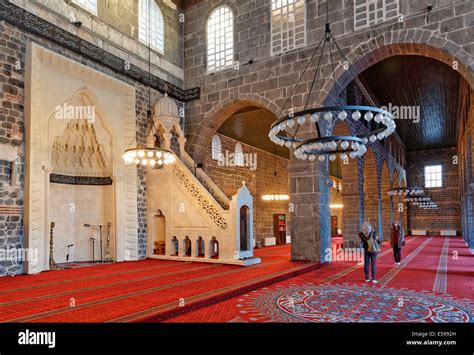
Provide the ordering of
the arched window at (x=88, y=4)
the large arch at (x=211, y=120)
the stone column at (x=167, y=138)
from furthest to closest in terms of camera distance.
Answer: the large arch at (x=211, y=120), the stone column at (x=167, y=138), the arched window at (x=88, y=4)

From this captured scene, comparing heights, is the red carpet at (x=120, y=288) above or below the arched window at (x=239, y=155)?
below

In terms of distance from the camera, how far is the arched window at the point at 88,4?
911 centimetres

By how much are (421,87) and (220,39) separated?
7.87 m

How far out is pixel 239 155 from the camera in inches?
634

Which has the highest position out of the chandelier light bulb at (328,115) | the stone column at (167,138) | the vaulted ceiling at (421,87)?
the vaulted ceiling at (421,87)

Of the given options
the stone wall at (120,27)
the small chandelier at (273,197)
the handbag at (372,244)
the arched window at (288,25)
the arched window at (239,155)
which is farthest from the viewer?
the small chandelier at (273,197)

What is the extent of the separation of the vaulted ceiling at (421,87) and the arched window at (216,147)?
18.5 feet

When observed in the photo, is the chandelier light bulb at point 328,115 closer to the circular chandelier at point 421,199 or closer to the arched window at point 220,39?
the arched window at point 220,39

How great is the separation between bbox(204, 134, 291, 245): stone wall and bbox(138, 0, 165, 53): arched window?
4240 millimetres

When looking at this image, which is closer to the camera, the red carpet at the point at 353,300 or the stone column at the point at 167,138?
the red carpet at the point at 353,300

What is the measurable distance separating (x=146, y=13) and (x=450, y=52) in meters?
7.85


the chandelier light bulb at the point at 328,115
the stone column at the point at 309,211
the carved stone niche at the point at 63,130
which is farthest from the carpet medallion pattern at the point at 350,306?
the carved stone niche at the point at 63,130

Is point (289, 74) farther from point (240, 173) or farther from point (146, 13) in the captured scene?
point (240, 173)
